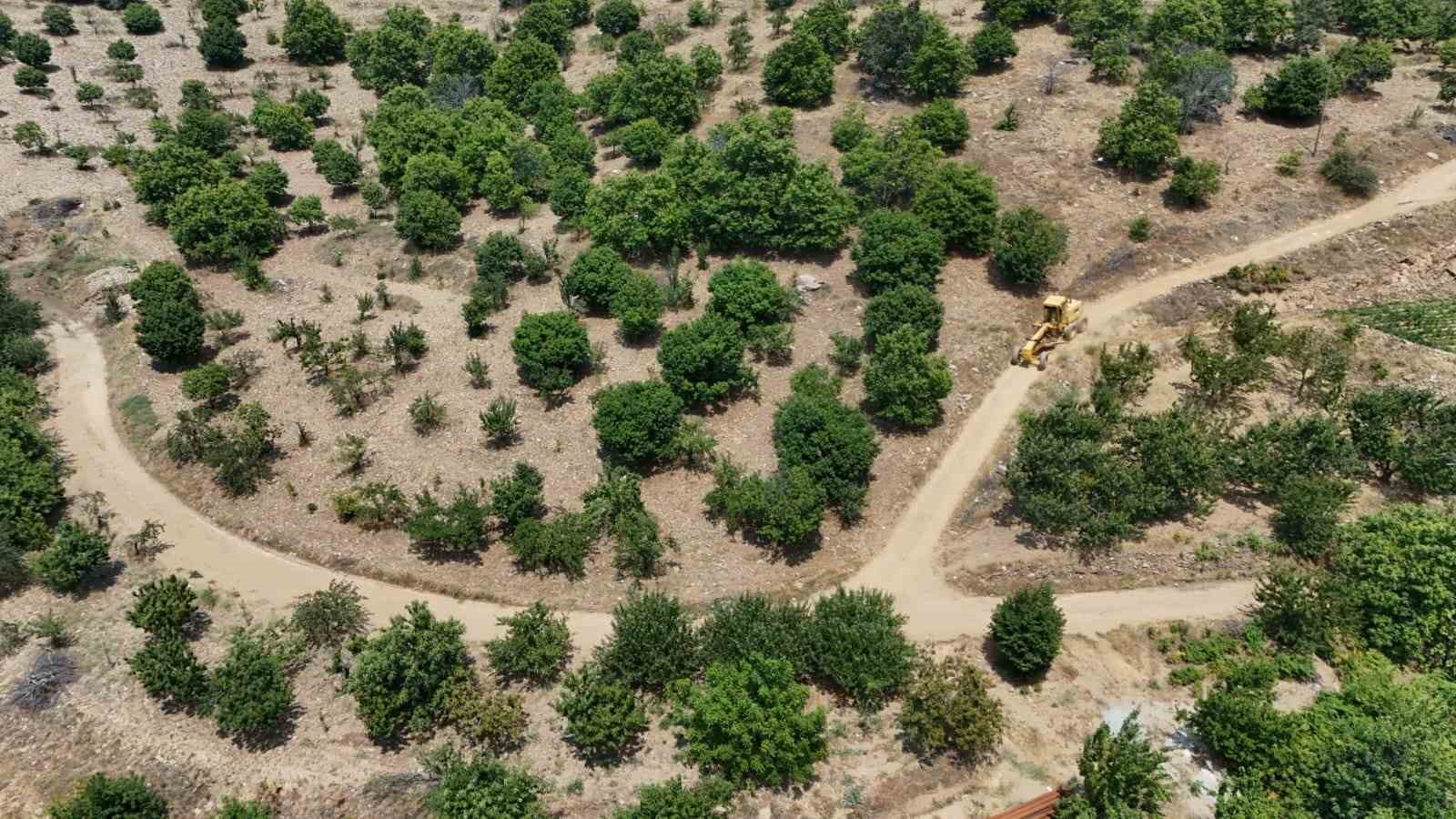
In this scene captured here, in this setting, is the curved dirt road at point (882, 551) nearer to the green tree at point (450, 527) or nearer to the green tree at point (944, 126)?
the green tree at point (450, 527)

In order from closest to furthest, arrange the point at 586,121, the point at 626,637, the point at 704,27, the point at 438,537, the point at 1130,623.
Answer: the point at 626,637, the point at 1130,623, the point at 438,537, the point at 586,121, the point at 704,27

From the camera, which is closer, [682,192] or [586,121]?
[682,192]

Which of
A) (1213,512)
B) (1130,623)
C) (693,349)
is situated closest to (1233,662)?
(1130,623)

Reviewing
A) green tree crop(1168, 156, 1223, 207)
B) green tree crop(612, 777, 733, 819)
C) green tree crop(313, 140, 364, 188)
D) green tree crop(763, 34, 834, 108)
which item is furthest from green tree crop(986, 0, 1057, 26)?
green tree crop(612, 777, 733, 819)

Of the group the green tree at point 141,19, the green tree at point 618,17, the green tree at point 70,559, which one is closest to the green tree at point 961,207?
the green tree at point 618,17

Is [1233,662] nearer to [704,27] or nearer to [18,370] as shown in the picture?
[18,370]
